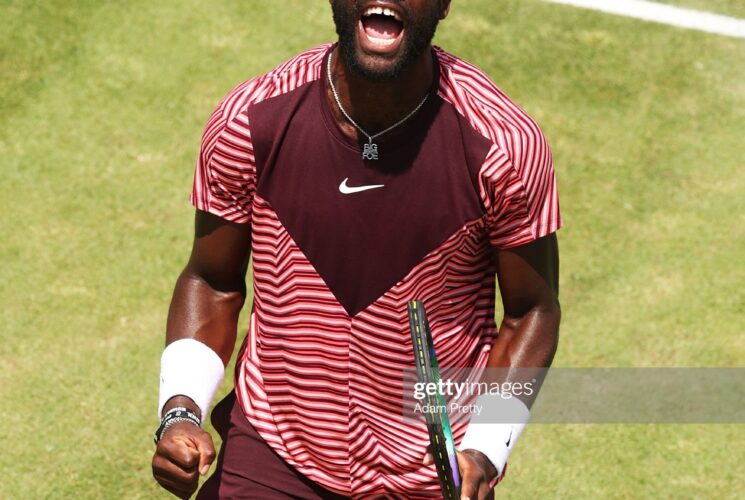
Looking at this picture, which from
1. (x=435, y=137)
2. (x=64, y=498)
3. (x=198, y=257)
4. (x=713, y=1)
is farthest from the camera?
(x=713, y=1)

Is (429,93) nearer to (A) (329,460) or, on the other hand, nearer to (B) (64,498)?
(A) (329,460)

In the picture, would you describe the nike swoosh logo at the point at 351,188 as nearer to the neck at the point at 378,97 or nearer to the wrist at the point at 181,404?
the neck at the point at 378,97

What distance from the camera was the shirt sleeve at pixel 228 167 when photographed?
4055mm

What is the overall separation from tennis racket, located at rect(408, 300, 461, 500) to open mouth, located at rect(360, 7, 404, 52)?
2.49 feet

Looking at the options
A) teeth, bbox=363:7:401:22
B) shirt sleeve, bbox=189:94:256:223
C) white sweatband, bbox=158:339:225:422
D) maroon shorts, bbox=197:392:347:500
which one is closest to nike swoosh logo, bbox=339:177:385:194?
shirt sleeve, bbox=189:94:256:223

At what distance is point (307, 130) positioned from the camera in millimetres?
4039

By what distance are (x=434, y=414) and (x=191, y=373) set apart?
0.90 metres

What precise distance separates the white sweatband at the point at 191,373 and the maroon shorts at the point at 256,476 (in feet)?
0.67

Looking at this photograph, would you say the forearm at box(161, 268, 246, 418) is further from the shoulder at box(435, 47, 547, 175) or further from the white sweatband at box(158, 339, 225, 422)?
the shoulder at box(435, 47, 547, 175)

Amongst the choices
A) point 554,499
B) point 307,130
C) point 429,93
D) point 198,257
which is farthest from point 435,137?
point 554,499

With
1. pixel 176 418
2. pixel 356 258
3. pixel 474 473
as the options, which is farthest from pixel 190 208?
pixel 474 473

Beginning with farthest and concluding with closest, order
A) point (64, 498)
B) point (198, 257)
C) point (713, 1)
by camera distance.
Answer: point (713, 1) → point (64, 498) → point (198, 257)

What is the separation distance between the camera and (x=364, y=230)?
4.05m

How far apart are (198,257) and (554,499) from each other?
277cm
